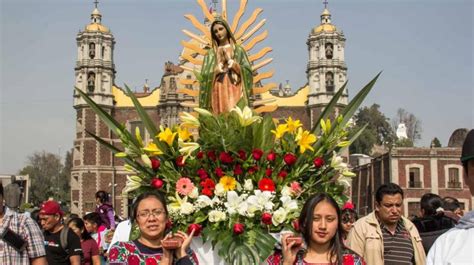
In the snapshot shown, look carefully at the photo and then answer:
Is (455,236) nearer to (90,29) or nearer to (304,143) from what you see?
(304,143)

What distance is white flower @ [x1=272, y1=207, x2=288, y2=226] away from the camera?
16.4ft

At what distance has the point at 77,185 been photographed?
5103 centimetres

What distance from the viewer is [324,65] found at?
2031 inches

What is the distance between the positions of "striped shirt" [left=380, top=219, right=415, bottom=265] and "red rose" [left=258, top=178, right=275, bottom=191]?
1177 mm

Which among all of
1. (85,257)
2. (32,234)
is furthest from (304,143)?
(85,257)

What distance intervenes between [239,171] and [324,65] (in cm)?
4714

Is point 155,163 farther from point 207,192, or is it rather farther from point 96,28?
point 96,28

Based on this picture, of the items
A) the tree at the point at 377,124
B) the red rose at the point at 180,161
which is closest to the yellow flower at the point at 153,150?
the red rose at the point at 180,161

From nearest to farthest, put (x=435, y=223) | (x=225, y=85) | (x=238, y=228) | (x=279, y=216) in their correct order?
(x=238, y=228) < (x=279, y=216) < (x=435, y=223) < (x=225, y=85)

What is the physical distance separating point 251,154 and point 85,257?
3605 millimetres

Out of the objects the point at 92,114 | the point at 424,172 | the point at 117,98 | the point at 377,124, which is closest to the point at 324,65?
the point at 424,172

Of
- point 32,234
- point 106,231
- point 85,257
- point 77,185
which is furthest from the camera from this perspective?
point 77,185

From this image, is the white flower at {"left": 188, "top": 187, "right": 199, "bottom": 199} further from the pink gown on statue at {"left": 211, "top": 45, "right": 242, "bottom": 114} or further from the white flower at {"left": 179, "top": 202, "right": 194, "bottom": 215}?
the pink gown on statue at {"left": 211, "top": 45, "right": 242, "bottom": 114}

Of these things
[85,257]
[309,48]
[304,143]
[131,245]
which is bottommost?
[85,257]
